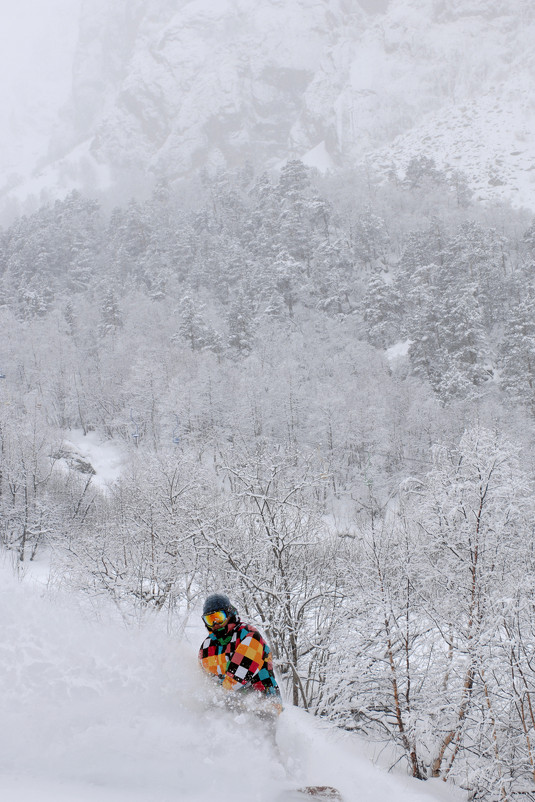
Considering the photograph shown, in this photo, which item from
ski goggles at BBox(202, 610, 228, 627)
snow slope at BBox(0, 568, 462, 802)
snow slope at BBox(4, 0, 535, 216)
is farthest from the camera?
snow slope at BBox(4, 0, 535, 216)

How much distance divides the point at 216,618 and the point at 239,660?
380 mm

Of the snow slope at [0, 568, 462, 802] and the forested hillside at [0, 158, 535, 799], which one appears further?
the forested hillside at [0, 158, 535, 799]

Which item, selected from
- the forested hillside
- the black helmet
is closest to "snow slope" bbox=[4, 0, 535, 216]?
the forested hillside

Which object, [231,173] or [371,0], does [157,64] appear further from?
[231,173]

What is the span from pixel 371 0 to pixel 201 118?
7434cm

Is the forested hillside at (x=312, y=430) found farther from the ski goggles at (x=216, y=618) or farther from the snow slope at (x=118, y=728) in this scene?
the ski goggles at (x=216, y=618)

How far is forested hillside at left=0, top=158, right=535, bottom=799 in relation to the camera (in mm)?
6664

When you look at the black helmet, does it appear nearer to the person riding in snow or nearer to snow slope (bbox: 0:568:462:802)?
the person riding in snow

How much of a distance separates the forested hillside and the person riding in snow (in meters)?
2.56

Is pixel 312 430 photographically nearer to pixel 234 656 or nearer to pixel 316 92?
pixel 234 656

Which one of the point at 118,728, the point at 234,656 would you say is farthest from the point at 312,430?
the point at 118,728

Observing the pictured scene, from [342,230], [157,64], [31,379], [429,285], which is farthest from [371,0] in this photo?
[31,379]

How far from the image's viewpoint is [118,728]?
3.33 meters

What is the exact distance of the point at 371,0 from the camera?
175625mm
